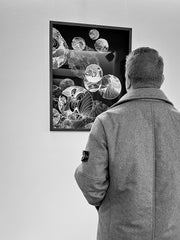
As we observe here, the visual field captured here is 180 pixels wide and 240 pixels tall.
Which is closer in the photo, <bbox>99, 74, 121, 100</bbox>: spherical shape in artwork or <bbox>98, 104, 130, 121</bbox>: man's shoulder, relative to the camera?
<bbox>98, 104, 130, 121</bbox>: man's shoulder

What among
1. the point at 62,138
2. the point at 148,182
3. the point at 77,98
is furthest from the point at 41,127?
the point at 148,182

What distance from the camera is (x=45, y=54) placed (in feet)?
7.23

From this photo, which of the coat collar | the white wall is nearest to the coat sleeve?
the coat collar

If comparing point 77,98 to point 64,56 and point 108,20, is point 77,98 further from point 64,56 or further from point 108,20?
point 108,20

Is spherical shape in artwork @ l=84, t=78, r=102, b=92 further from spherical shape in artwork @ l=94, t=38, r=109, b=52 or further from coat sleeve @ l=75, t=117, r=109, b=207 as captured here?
coat sleeve @ l=75, t=117, r=109, b=207

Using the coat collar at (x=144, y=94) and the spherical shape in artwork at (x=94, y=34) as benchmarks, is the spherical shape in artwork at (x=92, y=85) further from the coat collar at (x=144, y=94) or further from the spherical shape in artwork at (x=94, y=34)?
the coat collar at (x=144, y=94)

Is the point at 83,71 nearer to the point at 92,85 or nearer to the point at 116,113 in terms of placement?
the point at 92,85

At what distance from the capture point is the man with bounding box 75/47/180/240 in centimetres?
127

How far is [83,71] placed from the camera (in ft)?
7.54

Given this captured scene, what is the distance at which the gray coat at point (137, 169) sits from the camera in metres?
1.27

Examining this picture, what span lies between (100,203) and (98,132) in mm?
320

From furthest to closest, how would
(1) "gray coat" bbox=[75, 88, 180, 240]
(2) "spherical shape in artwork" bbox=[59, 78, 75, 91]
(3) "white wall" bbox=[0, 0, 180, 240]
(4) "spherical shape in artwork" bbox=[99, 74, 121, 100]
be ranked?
(4) "spherical shape in artwork" bbox=[99, 74, 121, 100]
(2) "spherical shape in artwork" bbox=[59, 78, 75, 91]
(3) "white wall" bbox=[0, 0, 180, 240]
(1) "gray coat" bbox=[75, 88, 180, 240]

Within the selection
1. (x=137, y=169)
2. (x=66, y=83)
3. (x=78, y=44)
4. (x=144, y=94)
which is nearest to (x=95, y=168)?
(x=137, y=169)

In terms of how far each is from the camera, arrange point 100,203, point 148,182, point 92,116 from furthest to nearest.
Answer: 1. point 92,116
2. point 100,203
3. point 148,182
